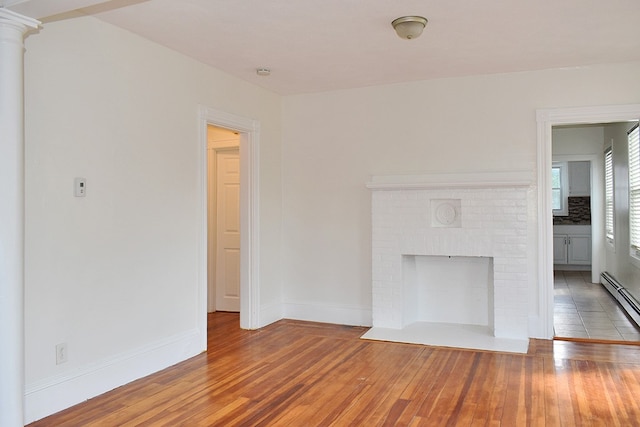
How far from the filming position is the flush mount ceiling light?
346 centimetres

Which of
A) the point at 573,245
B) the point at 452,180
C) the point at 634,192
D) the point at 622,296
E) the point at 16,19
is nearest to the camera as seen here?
the point at 16,19

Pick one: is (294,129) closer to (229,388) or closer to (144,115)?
(144,115)

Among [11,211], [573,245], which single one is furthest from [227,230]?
[573,245]

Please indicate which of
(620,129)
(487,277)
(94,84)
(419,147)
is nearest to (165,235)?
(94,84)

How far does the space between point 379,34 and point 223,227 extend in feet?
10.5

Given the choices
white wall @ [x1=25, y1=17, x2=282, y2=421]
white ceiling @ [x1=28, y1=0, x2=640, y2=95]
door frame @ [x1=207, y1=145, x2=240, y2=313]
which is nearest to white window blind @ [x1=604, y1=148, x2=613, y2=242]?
white ceiling @ [x1=28, y1=0, x2=640, y2=95]

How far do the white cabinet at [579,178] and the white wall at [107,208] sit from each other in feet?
25.9

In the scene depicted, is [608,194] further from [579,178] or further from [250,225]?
[250,225]

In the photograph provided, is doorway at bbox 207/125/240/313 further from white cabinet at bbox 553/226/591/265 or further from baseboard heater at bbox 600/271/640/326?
white cabinet at bbox 553/226/591/265

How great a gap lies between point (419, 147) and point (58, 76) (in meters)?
3.34

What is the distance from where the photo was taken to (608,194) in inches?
305

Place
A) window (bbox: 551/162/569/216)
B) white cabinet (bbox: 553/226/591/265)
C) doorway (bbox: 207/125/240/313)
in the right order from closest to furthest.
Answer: doorway (bbox: 207/125/240/313) < white cabinet (bbox: 553/226/591/265) < window (bbox: 551/162/569/216)

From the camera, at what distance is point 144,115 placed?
393 cm

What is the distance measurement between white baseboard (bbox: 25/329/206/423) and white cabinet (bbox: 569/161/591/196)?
8298 millimetres
